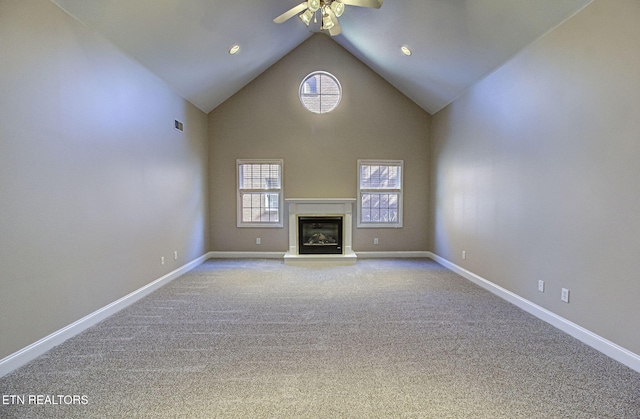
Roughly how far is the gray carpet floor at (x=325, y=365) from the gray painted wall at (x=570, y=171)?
0.46 meters

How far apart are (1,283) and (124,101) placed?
2.17 meters

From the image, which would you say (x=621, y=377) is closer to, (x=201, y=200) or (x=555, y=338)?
(x=555, y=338)

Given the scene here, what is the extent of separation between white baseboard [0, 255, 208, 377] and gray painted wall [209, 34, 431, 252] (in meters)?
2.38

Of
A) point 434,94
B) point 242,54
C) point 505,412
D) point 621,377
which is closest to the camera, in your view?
point 505,412

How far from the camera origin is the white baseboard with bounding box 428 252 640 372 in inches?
84.4

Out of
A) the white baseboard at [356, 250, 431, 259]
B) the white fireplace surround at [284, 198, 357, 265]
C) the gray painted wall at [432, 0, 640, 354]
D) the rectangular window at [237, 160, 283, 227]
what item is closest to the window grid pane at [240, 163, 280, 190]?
the rectangular window at [237, 160, 283, 227]

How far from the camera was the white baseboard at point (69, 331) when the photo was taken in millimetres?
2068

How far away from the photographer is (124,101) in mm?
3326

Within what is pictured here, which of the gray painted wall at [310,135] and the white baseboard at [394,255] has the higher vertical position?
the gray painted wall at [310,135]

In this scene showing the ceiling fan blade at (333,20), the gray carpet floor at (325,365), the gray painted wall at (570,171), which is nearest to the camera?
the gray carpet floor at (325,365)

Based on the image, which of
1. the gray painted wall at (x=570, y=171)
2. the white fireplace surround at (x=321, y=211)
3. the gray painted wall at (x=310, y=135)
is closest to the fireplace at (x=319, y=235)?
the white fireplace surround at (x=321, y=211)

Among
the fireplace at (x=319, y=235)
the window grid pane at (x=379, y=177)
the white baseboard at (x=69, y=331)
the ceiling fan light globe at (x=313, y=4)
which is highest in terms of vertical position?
the ceiling fan light globe at (x=313, y=4)

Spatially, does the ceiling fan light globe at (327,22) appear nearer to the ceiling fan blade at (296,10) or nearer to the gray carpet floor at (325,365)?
the ceiling fan blade at (296,10)

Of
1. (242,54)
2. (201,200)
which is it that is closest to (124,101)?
(242,54)
